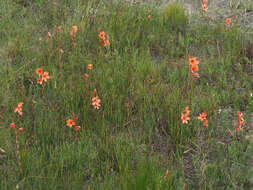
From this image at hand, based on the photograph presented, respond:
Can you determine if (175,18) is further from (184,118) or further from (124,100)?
(184,118)

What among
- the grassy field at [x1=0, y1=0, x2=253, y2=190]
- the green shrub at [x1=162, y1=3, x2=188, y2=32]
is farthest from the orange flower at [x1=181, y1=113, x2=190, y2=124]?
the green shrub at [x1=162, y1=3, x2=188, y2=32]

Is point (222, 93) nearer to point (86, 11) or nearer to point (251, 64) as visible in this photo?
point (251, 64)

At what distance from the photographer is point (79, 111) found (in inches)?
125

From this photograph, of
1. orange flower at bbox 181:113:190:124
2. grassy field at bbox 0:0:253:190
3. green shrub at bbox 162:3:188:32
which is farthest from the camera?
green shrub at bbox 162:3:188:32

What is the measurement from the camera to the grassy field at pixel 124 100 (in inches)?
102

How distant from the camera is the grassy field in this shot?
8.51ft

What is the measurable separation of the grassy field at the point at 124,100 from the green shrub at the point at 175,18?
15mm

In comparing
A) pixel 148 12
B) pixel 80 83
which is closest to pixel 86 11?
pixel 148 12

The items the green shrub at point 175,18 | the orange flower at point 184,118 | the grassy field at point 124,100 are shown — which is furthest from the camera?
the green shrub at point 175,18

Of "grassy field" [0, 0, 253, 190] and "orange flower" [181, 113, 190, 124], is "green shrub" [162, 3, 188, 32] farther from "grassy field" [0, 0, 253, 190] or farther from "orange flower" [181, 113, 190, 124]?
"orange flower" [181, 113, 190, 124]

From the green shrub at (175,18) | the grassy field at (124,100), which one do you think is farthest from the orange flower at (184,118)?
the green shrub at (175,18)

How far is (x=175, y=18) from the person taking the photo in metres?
4.52

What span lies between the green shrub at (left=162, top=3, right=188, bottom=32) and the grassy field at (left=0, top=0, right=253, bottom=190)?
2 cm

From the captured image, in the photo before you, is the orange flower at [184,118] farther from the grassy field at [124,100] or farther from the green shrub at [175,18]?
the green shrub at [175,18]
